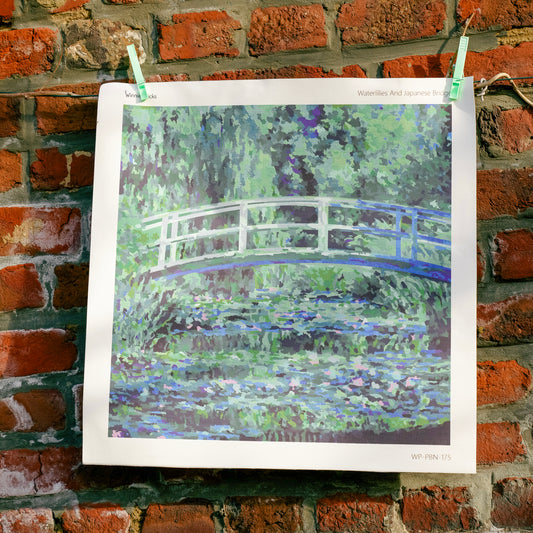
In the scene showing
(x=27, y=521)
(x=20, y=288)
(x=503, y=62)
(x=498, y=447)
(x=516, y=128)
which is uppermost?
(x=503, y=62)

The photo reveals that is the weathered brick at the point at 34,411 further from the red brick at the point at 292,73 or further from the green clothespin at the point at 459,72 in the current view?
the green clothespin at the point at 459,72

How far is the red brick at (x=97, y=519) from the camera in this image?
33.0 inches

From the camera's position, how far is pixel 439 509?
2.67ft

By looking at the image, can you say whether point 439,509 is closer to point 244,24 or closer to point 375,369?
point 375,369

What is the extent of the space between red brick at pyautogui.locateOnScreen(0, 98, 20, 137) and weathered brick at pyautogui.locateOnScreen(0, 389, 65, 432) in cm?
42

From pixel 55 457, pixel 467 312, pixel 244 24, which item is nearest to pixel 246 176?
pixel 244 24

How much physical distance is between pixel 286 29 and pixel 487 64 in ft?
1.05

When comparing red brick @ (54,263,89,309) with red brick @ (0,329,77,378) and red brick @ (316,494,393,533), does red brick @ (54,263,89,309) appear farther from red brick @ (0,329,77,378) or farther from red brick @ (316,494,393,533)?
red brick @ (316,494,393,533)

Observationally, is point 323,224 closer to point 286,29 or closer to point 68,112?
point 286,29

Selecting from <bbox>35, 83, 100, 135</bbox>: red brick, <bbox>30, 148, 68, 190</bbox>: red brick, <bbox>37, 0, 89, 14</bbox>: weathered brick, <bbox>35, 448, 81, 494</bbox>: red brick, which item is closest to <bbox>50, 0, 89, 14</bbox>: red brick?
<bbox>37, 0, 89, 14</bbox>: weathered brick

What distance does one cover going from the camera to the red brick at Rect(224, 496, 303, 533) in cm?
82

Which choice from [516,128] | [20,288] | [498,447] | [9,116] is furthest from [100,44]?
[498,447]

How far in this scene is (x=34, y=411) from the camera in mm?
862

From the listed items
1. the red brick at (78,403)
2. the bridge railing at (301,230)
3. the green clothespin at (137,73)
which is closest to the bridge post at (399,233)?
the bridge railing at (301,230)
